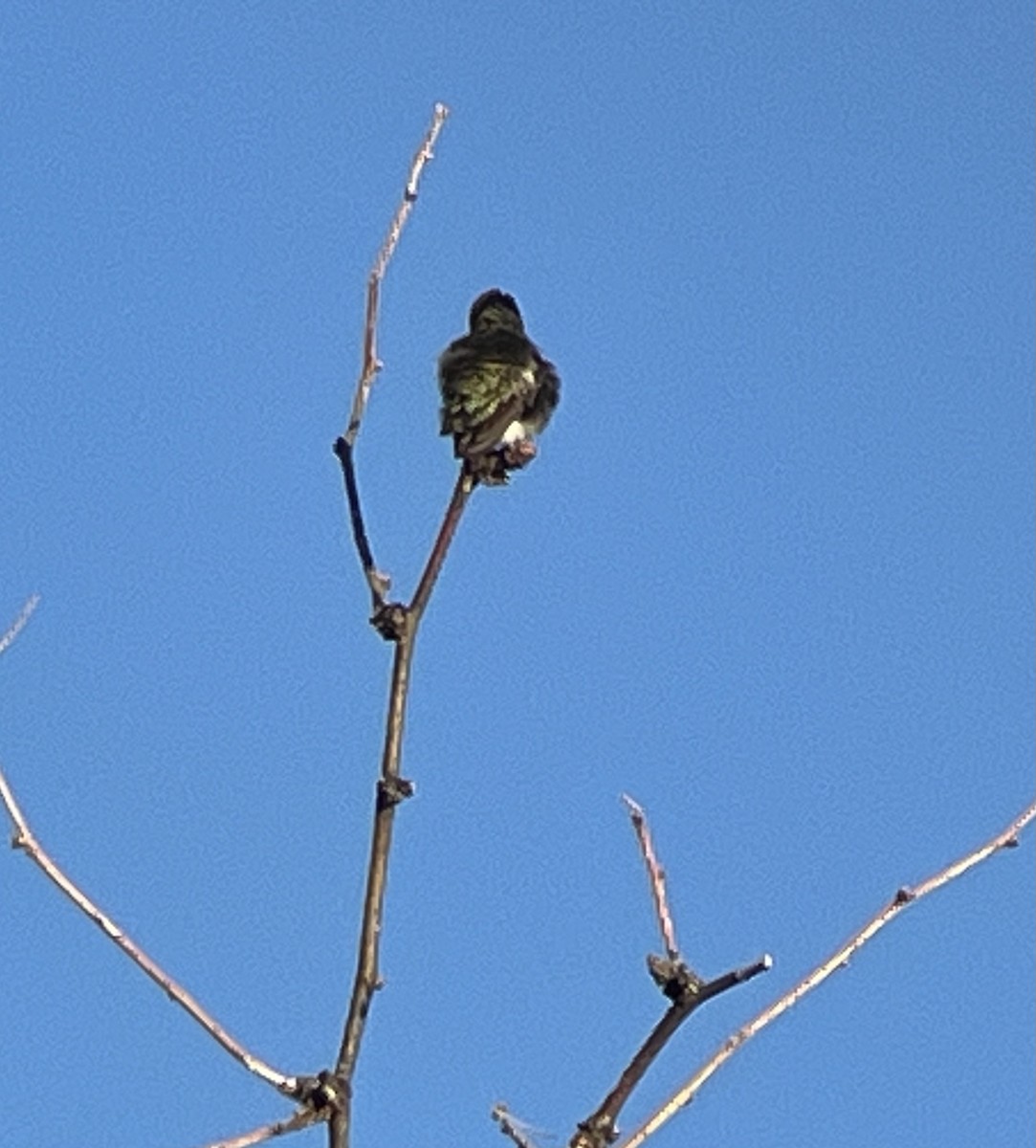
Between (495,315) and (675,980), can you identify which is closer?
(675,980)

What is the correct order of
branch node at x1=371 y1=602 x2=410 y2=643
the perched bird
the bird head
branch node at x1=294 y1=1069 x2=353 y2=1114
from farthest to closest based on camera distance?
the bird head < the perched bird < branch node at x1=371 y1=602 x2=410 y2=643 < branch node at x1=294 y1=1069 x2=353 y2=1114

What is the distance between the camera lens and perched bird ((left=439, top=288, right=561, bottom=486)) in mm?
4688

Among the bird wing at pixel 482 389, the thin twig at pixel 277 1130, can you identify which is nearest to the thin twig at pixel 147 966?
the thin twig at pixel 277 1130

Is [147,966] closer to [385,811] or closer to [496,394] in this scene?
[385,811]

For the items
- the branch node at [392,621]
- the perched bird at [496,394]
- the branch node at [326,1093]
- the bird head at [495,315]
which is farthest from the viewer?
the bird head at [495,315]

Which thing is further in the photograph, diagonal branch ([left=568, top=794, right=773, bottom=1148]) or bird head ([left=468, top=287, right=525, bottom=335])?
bird head ([left=468, top=287, right=525, bottom=335])

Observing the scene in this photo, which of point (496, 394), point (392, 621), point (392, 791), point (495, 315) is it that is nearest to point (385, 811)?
point (392, 791)

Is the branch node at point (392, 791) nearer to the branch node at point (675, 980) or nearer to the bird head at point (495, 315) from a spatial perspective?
the branch node at point (675, 980)

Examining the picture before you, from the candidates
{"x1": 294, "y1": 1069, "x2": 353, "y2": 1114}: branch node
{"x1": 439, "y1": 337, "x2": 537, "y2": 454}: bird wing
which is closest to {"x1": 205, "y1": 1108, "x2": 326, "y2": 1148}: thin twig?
{"x1": 294, "y1": 1069, "x2": 353, "y2": 1114}: branch node

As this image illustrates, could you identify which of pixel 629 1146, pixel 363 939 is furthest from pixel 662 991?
pixel 363 939

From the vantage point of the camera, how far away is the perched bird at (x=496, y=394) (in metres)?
4.69

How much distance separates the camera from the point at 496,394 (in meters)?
5.38

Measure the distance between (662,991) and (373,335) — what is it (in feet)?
3.79

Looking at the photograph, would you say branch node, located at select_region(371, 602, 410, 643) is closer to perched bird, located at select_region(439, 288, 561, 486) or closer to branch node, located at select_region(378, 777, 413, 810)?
branch node, located at select_region(378, 777, 413, 810)
